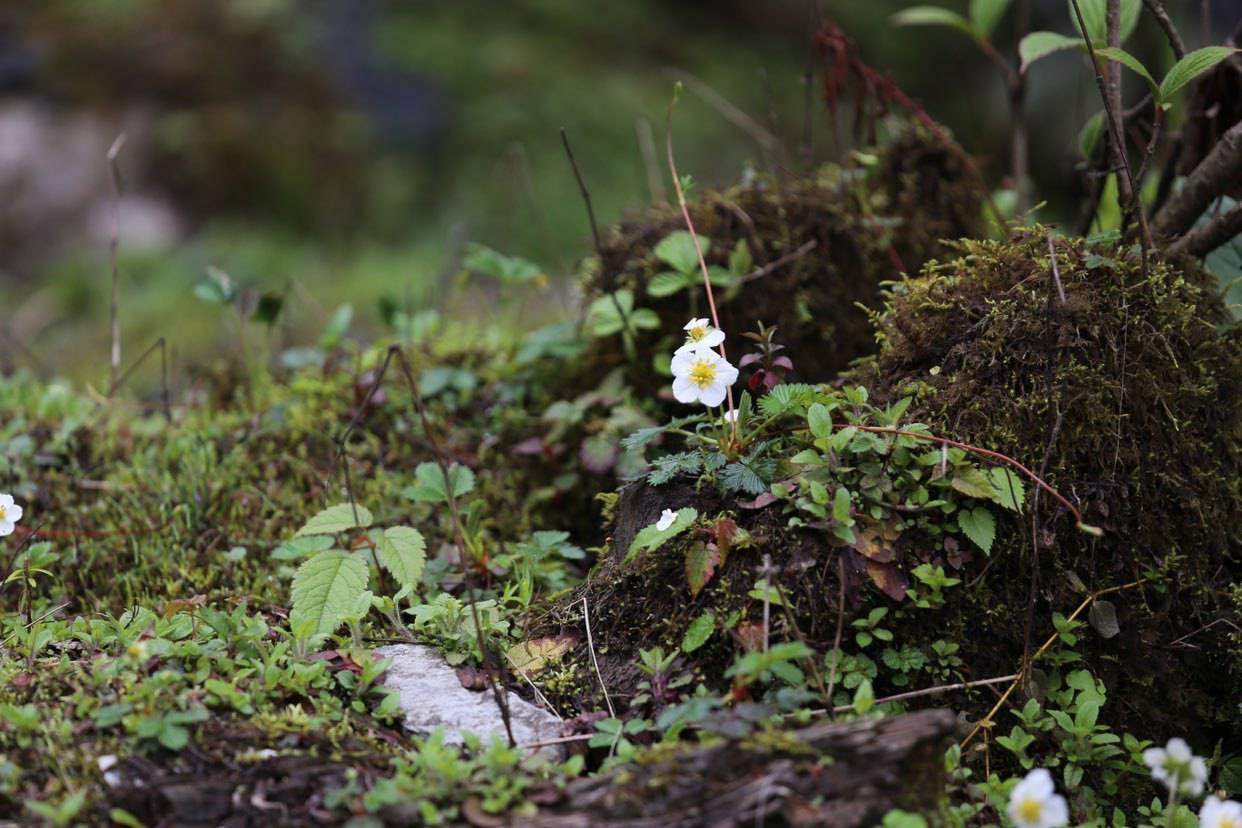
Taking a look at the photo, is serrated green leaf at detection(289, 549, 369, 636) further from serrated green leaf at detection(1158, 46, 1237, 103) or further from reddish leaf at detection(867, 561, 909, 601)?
serrated green leaf at detection(1158, 46, 1237, 103)

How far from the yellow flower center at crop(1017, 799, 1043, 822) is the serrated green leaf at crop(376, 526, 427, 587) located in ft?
4.14

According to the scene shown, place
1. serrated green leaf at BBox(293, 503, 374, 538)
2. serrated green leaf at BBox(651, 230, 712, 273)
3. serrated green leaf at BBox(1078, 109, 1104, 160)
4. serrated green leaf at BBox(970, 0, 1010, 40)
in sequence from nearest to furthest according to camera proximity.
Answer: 1. serrated green leaf at BBox(293, 503, 374, 538)
2. serrated green leaf at BBox(1078, 109, 1104, 160)
3. serrated green leaf at BBox(651, 230, 712, 273)
4. serrated green leaf at BBox(970, 0, 1010, 40)

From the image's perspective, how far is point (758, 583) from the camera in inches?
71.8

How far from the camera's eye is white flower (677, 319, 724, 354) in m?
2.03

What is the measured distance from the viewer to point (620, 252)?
128 inches

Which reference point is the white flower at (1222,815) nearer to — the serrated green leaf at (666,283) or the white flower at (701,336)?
the white flower at (701,336)

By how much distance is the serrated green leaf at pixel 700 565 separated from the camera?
1914 millimetres

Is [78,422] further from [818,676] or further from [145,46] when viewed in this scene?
[145,46]

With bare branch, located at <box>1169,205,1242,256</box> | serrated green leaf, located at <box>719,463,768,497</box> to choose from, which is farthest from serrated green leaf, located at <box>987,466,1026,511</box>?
bare branch, located at <box>1169,205,1242,256</box>

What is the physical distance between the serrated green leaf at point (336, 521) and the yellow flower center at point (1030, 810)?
1.46 meters

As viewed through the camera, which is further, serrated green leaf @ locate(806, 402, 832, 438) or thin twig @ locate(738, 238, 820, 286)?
thin twig @ locate(738, 238, 820, 286)

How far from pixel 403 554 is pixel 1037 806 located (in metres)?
1.35

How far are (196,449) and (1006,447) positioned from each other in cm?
240

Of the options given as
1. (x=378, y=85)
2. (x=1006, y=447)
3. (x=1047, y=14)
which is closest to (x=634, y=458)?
(x=1006, y=447)
